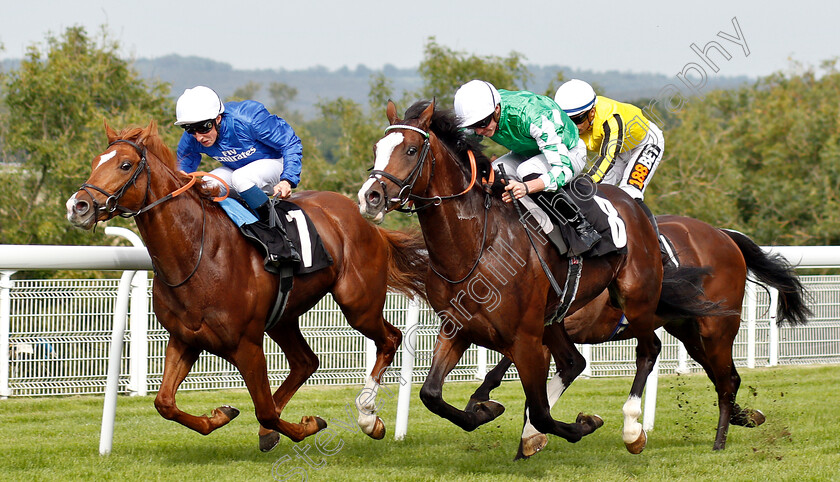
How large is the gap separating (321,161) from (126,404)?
10919 millimetres

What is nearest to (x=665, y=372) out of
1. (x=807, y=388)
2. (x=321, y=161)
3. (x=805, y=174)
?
(x=807, y=388)

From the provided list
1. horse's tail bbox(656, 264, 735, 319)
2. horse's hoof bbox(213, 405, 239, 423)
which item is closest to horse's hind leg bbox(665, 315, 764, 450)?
horse's tail bbox(656, 264, 735, 319)

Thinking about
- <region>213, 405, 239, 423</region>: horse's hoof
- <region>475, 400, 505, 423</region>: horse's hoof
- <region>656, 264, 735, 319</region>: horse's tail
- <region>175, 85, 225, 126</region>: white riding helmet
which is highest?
<region>175, 85, 225, 126</region>: white riding helmet

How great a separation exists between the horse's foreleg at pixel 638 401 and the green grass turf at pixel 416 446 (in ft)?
0.38

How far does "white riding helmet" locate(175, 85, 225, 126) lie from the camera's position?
483cm

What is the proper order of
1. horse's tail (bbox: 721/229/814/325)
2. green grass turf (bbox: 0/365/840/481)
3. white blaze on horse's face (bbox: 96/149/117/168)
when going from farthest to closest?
1. horse's tail (bbox: 721/229/814/325)
2. green grass turf (bbox: 0/365/840/481)
3. white blaze on horse's face (bbox: 96/149/117/168)

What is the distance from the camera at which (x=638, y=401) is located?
5.11 m

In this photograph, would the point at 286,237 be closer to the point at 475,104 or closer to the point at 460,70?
the point at 475,104

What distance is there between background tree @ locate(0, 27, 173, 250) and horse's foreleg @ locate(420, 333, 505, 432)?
814cm

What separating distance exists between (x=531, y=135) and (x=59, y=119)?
446 inches

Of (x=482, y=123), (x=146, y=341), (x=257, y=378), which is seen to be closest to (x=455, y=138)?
(x=482, y=123)

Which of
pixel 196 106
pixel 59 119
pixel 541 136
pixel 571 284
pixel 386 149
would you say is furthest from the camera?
pixel 59 119

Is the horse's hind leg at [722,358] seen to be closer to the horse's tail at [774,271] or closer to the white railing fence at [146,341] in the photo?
the white railing fence at [146,341]

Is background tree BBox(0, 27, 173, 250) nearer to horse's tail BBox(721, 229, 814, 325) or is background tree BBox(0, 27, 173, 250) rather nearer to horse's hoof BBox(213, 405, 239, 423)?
horse's hoof BBox(213, 405, 239, 423)
